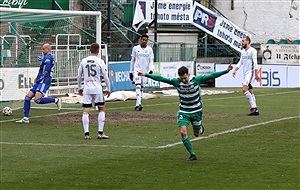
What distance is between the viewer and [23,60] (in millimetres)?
26266

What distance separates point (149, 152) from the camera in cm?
1451

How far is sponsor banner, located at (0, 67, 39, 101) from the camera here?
78.2ft

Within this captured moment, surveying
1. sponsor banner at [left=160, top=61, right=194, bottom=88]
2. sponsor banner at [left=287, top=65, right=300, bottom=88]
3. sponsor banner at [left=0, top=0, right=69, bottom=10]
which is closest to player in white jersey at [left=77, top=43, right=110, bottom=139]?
sponsor banner at [left=160, top=61, right=194, bottom=88]

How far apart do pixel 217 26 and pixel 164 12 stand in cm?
408

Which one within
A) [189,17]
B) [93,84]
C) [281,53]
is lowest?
[93,84]

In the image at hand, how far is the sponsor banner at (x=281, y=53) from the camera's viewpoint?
140ft

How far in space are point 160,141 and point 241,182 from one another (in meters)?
5.00

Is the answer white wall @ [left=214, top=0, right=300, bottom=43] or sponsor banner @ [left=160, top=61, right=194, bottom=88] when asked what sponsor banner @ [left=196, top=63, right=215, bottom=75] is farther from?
white wall @ [left=214, top=0, right=300, bottom=43]

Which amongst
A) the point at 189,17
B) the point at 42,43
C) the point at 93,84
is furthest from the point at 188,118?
the point at 189,17

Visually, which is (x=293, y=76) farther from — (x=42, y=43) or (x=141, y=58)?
→ (x=141, y=58)

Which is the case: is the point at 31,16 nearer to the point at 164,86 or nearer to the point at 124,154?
the point at 124,154

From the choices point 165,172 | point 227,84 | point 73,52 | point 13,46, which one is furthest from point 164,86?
point 165,172

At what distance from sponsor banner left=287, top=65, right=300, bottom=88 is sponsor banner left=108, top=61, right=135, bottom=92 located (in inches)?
329

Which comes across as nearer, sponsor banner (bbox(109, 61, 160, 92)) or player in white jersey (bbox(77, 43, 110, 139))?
player in white jersey (bbox(77, 43, 110, 139))
